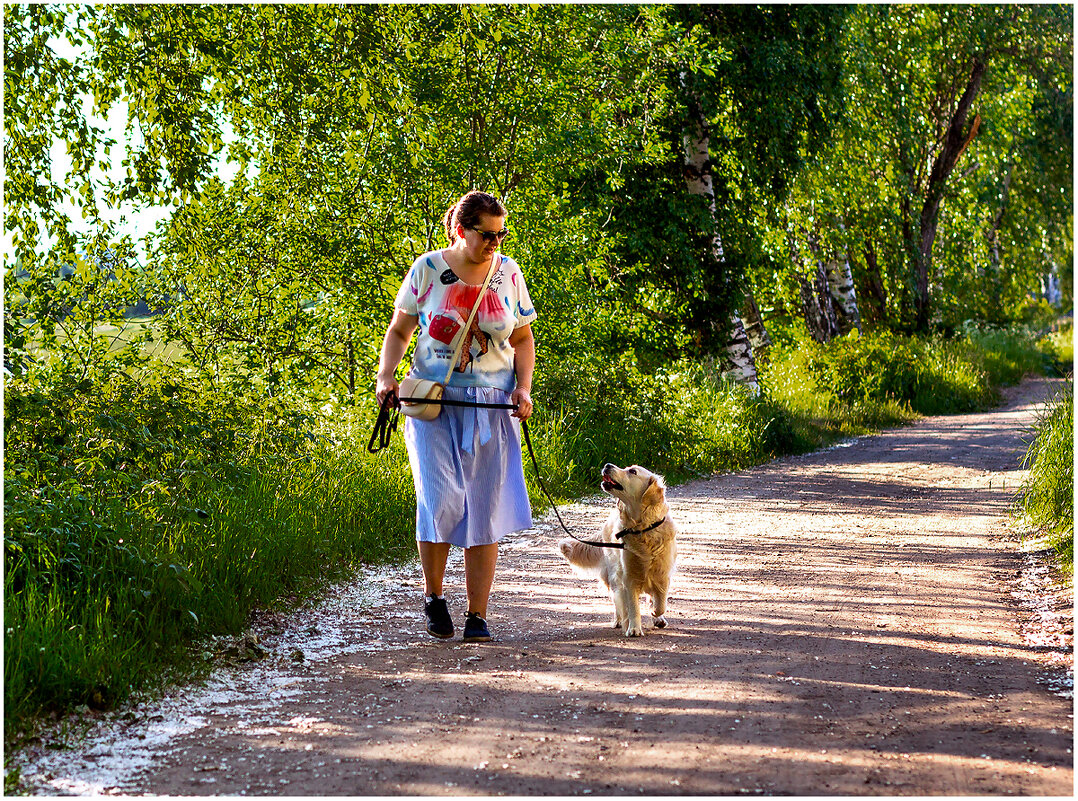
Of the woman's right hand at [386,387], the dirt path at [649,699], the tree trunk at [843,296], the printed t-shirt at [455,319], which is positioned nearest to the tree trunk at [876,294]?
the tree trunk at [843,296]

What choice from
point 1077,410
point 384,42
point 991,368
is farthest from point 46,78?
point 991,368

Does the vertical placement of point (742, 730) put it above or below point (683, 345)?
below

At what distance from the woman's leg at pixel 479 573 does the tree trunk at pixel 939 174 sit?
19797 millimetres

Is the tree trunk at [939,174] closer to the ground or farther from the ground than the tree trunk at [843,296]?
farther from the ground

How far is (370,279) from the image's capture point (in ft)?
35.7

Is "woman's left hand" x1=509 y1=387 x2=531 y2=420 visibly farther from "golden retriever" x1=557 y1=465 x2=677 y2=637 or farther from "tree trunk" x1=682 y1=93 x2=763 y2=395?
"tree trunk" x1=682 y1=93 x2=763 y2=395

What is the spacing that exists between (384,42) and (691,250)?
578 centimetres

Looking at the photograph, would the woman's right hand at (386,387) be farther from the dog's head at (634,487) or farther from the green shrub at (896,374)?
the green shrub at (896,374)

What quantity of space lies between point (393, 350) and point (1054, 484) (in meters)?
5.18

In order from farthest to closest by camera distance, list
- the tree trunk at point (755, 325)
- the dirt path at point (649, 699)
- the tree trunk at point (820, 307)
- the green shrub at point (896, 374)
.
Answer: the tree trunk at point (820, 307), the tree trunk at point (755, 325), the green shrub at point (896, 374), the dirt path at point (649, 699)

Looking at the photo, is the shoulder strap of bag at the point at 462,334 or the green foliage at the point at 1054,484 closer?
the shoulder strap of bag at the point at 462,334

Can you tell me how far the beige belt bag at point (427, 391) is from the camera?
527 cm

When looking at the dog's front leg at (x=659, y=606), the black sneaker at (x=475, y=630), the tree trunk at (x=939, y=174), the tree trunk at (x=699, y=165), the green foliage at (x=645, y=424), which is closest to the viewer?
the black sneaker at (x=475, y=630)

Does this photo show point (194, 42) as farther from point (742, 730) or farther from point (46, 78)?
point (742, 730)
